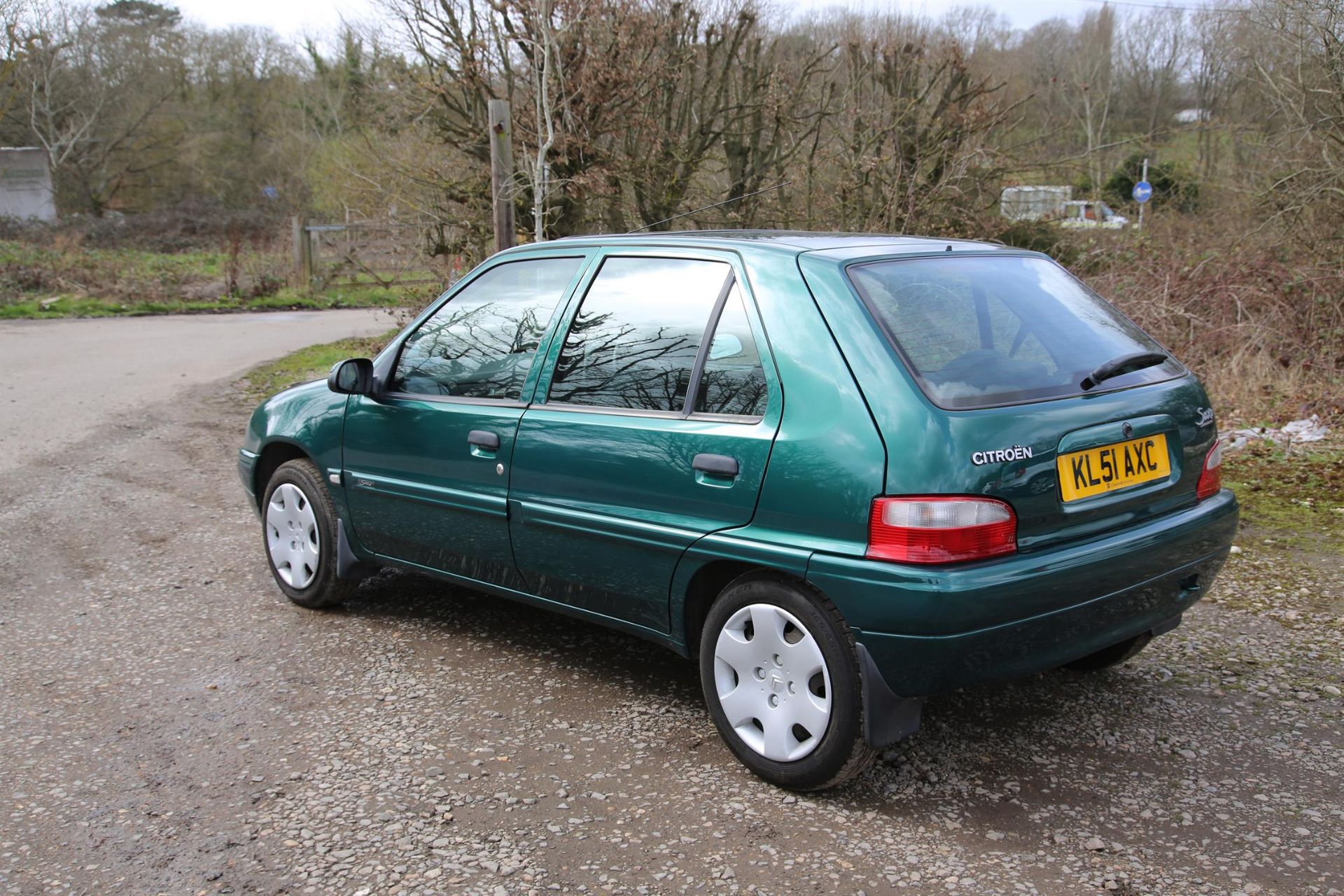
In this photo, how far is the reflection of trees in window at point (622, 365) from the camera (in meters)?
3.60

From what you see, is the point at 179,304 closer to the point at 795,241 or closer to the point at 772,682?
the point at 795,241

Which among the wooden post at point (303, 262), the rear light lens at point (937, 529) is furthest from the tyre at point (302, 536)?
the wooden post at point (303, 262)

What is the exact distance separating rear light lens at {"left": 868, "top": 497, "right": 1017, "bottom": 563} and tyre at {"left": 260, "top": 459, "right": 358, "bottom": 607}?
9.30ft

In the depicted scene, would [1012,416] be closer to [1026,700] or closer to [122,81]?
[1026,700]

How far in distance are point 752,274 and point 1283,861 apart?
2.18 metres

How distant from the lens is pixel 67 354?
49.3 feet

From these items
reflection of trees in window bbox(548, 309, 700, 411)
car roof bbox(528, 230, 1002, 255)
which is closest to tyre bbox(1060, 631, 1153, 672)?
car roof bbox(528, 230, 1002, 255)

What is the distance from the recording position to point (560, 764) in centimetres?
353

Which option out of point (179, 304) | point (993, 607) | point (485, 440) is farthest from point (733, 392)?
point (179, 304)

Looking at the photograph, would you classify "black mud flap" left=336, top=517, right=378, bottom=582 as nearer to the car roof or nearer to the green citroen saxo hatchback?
the green citroen saxo hatchback

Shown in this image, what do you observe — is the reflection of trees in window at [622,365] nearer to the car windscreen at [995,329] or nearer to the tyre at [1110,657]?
the car windscreen at [995,329]

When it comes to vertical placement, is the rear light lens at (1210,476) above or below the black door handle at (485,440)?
below

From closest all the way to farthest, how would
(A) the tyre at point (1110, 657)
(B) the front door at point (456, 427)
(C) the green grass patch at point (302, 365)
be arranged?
(A) the tyre at point (1110, 657) < (B) the front door at point (456, 427) < (C) the green grass patch at point (302, 365)

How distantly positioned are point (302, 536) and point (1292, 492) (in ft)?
18.6
